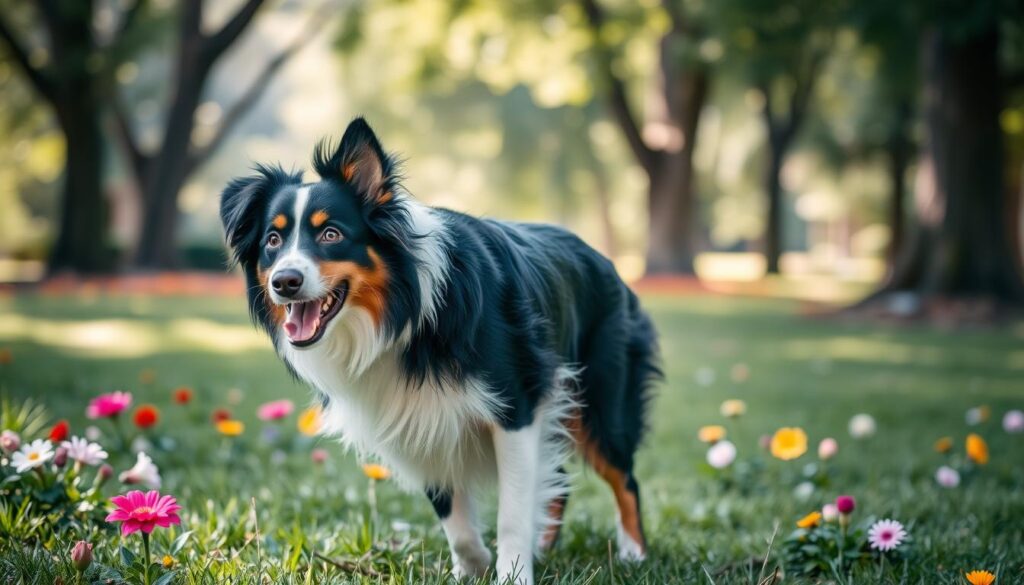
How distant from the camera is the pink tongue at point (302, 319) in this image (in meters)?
3.47

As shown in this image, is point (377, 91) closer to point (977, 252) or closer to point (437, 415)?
point (977, 252)

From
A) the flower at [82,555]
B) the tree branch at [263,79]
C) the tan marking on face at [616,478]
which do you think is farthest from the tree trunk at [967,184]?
the tree branch at [263,79]

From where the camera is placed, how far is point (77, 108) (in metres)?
21.4

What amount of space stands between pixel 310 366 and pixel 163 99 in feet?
114

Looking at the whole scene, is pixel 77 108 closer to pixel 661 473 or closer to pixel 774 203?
pixel 661 473

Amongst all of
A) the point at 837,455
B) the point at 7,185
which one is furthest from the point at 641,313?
the point at 7,185

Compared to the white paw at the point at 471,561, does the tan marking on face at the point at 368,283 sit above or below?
above

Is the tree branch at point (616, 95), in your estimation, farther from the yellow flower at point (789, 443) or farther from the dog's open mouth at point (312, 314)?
the dog's open mouth at point (312, 314)

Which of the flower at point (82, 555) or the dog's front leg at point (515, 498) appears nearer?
the flower at point (82, 555)

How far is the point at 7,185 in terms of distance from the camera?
41.3 metres

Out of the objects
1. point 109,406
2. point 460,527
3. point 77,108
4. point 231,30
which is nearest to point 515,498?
point 460,527

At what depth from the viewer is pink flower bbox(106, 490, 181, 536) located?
2.93 m

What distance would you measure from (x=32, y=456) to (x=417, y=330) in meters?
1.50

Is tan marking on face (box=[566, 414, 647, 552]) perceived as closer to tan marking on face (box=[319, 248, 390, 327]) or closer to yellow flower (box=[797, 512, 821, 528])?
A: yellow flower (box=[797, 512, 821, 528])
